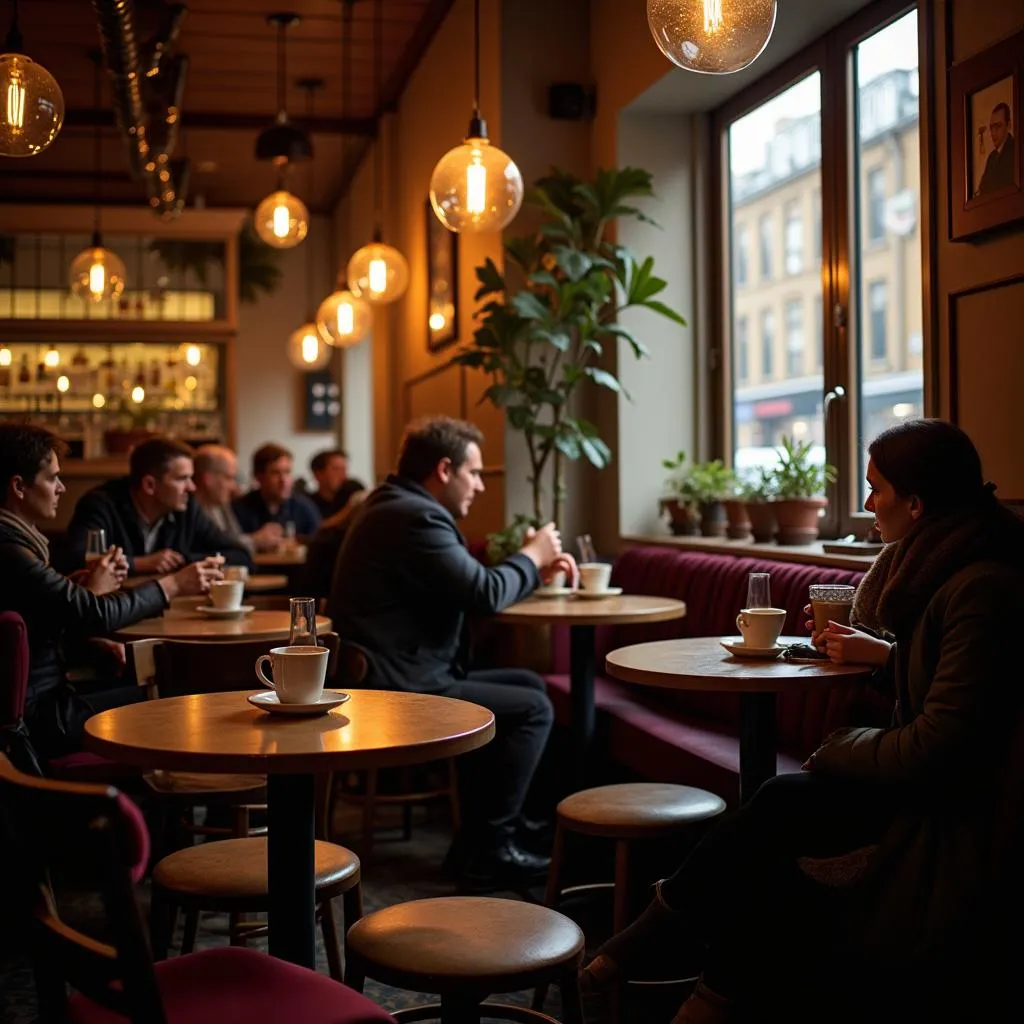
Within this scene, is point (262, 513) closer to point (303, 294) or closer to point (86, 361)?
point (86, 361)

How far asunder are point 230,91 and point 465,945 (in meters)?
7.34

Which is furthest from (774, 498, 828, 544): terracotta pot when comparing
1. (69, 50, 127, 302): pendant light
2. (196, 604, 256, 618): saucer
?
(69, 50, 127, 302): pendant light

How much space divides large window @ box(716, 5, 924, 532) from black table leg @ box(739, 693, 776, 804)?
1.68 m

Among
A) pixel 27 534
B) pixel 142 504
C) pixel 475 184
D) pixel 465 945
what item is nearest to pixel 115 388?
pixel 142 504

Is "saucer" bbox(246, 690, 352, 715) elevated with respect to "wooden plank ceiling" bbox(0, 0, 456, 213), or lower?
lower

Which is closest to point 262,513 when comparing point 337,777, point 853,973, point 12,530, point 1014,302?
point 337,777

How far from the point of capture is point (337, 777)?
14.6ft

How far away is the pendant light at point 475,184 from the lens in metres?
4.25

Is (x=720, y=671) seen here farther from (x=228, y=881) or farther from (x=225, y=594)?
(x=225, y=594)

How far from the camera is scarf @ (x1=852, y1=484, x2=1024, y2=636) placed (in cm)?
224

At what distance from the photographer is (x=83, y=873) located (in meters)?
1.54

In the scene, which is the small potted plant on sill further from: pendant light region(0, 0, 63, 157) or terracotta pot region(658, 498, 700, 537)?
pendant light region(0, 0, 63, 157)

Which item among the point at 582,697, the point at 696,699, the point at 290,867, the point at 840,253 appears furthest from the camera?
the point at 840,253

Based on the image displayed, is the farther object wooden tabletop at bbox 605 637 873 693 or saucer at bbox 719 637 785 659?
saucer at bbox 719 637 785 659
